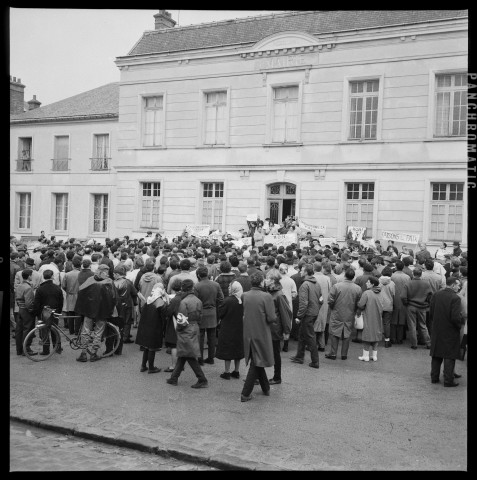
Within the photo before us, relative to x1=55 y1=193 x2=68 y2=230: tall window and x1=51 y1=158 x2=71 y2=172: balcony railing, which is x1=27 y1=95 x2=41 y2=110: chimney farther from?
x1=55 y1=193 x2=68 y2=230: tall window

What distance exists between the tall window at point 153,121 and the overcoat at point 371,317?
17257 millimetres

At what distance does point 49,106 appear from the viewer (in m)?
31.9

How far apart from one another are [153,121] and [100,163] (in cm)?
→ 515

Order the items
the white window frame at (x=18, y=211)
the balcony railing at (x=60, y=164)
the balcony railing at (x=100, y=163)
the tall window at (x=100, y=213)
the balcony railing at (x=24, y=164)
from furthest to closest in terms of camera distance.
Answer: the balcony railing at (x=24, y=164) → the white window frame at (x=18, y=211) → the balcony railing at (x=60, y=164) → the balcony railing at (x=100, y=163) → the tall window at (x=100, y=213)

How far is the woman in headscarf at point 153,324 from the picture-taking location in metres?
9.20

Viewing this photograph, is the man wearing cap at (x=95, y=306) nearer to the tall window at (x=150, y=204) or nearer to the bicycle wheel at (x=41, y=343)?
the bicycle wheel at (x=41, y=343)

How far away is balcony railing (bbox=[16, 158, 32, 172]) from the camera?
1217 inches

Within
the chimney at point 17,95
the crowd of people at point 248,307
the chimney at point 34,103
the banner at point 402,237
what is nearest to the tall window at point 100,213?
the chimney at point 17,95

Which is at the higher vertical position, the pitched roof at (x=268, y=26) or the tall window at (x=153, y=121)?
the pitched roof at (x=268, y=26)

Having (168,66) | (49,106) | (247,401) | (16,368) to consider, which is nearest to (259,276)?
(247,401)

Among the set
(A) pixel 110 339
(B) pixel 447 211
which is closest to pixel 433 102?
(B) pixel 447 211

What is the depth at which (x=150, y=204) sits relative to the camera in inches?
1014

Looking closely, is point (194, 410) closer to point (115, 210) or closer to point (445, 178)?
point (445, 178)

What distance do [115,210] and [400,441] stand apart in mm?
22921
